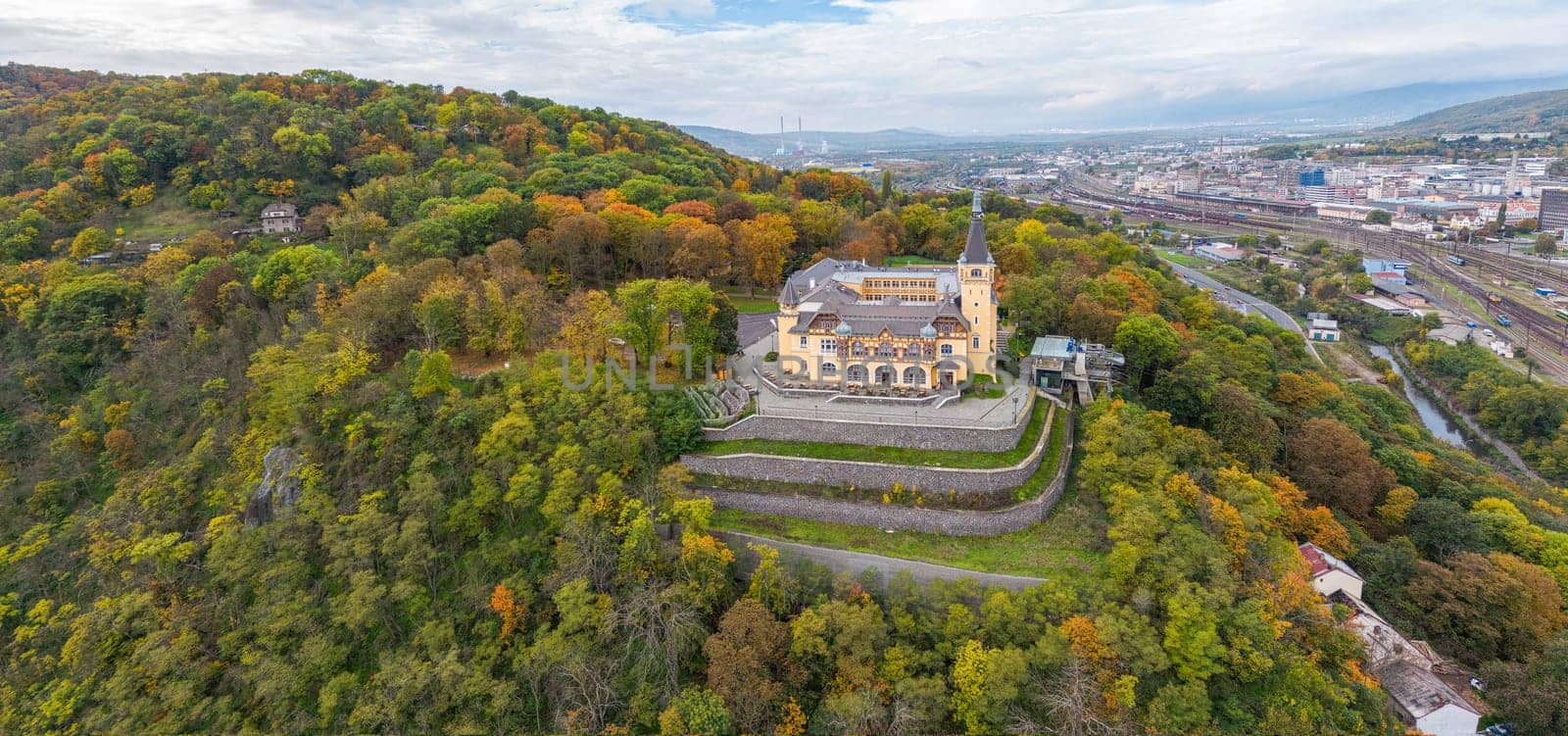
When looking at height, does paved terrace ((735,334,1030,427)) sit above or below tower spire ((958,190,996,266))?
below

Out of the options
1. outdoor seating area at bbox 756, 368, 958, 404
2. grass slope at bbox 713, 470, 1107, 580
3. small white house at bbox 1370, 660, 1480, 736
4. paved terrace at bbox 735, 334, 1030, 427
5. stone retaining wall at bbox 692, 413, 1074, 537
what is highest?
outdoor seating area at bbox 756, 368, 958, 404

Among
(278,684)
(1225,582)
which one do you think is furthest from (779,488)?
(278,684)

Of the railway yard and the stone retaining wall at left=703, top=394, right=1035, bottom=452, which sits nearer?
the stone retaining wall at left=703, top=394, right=1035, bottom=452

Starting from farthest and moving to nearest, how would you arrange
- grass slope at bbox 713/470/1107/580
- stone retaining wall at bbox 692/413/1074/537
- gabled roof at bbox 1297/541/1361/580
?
gabled roof at bbox 1297/541/1361/580 → stone retaining wall at bbox 692/413/1074/537 → grass slope at bbox 713/470/1107/580

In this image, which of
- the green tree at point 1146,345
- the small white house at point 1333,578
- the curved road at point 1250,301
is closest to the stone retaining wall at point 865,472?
the green tree at point 1146,345

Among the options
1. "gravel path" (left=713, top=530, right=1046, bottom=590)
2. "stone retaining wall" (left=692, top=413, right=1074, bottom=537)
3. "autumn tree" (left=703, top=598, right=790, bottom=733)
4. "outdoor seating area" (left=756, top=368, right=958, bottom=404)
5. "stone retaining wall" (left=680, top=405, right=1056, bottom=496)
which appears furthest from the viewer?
→ "outdoor seating area" (left=756, top=368, right=958, bottom=404)

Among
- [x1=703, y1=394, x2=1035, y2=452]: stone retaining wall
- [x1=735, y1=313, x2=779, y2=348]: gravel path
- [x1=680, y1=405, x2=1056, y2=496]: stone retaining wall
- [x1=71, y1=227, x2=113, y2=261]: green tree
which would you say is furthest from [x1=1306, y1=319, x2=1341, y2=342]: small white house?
[x1=71, y1=227, x2=113, y2=261]: green tree

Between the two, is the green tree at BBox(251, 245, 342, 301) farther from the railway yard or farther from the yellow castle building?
the railway yard

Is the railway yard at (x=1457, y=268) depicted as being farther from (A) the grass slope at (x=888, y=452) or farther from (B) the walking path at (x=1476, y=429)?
(A) the grass slope at (x=888, y=452)
